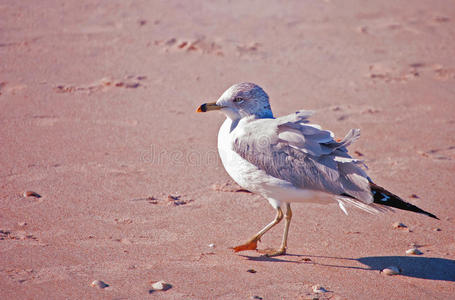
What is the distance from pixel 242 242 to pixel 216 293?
989 millimetres

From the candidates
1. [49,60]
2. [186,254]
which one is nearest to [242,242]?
[186,254]

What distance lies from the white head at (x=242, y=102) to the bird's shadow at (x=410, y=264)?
1250mm

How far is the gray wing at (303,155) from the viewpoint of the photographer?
476cm

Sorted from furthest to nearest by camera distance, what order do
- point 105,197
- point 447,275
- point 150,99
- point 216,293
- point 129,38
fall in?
point 129,38 → point 150,99 → point 105,197 → point 447,275 → point 216,293

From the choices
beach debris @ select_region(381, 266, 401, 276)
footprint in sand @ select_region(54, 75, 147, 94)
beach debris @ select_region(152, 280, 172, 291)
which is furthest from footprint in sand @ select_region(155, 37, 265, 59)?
beach debris @ select_region(152, 280, 172, 291)

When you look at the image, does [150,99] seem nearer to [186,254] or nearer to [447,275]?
[186,254]

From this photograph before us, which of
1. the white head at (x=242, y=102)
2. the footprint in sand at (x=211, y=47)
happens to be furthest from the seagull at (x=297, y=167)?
the footprint in sand at (x=211, y=47)

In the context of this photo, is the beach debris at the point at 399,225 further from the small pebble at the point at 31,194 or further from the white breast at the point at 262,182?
the small pebble at the point at 31,194

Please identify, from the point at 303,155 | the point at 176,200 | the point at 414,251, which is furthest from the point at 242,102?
the point at 414,251

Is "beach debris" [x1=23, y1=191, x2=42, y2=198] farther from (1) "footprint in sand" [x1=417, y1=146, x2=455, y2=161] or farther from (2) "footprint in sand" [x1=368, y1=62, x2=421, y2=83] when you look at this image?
(2) "footprint in sand" [x1=368, y1=62, x2=421, y2=83]

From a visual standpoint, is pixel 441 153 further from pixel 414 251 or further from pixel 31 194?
pixel 31 194

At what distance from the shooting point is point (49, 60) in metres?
8.58

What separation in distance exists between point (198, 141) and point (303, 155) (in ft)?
7.86

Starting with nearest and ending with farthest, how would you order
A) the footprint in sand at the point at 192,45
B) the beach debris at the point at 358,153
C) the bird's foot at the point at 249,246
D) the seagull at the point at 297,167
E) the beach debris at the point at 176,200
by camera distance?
the seagull at the point at 297,167, the bird's foot at the point at 249,246, the beach debris at the point at 176,200, the beach debris at the point at 358,153, the footprint in sand at the point at 192,45
